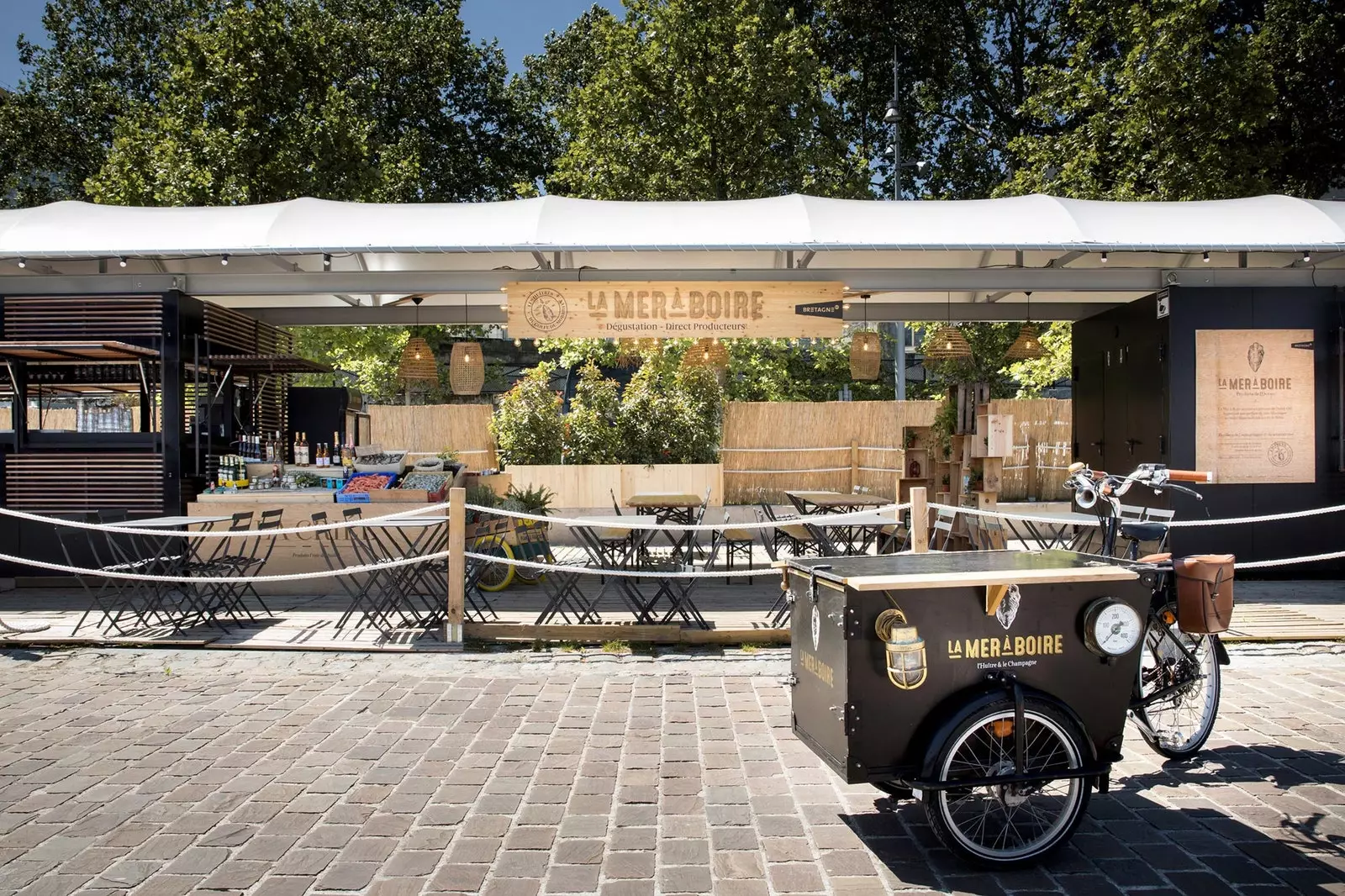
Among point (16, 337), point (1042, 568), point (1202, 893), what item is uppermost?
point (16, 337)

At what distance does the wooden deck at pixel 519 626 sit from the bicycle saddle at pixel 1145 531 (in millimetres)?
1608

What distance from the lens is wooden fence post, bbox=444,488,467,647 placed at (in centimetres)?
678

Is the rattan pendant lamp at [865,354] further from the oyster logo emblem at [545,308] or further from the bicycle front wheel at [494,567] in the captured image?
the bicycle front wheel at [494,567]

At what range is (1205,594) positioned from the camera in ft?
13.4

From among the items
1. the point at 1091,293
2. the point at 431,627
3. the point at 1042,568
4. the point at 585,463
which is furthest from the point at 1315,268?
the point at 585,463

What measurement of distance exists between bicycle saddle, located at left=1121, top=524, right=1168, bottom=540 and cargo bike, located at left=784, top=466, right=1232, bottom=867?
2.09m

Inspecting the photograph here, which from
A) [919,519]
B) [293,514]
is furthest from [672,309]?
[293,514]

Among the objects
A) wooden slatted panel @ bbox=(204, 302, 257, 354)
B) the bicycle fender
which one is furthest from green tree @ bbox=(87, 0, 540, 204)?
the bicycle fender

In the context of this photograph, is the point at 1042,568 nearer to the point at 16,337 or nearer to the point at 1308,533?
the point at 1308,533

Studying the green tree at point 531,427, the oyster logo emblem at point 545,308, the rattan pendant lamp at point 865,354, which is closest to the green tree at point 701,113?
the green tree at point 531,427

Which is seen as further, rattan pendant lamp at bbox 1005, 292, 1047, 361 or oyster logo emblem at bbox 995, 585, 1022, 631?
rattan pendant lamp at bbox 1005, 292, 1047, 361

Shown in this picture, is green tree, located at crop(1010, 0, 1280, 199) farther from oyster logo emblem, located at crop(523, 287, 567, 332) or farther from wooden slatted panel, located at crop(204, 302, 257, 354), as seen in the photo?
wooden slatted panel, located at crop(204, 302, 257, 354)

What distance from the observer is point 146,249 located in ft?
27.9

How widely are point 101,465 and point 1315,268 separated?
467 inches
